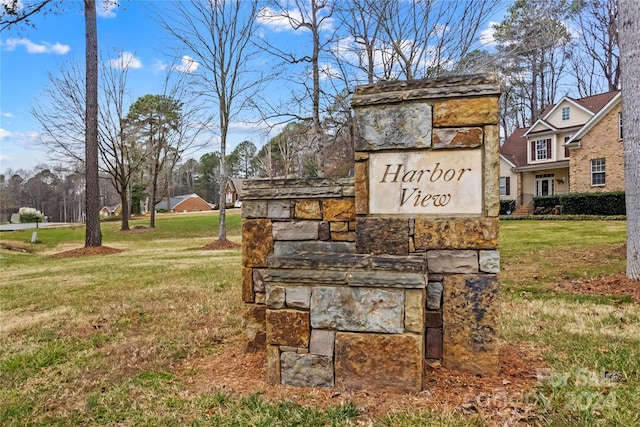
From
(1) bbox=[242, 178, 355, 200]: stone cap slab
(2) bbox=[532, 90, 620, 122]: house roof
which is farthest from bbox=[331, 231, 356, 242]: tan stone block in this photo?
(2) bbox=[532, 90, 620, 122]: house roof

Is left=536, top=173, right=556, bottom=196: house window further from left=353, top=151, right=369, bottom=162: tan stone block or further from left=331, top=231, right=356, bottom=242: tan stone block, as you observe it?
left=353, top=151, right=369, bottom=162: tan stone block

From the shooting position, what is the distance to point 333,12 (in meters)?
9.22

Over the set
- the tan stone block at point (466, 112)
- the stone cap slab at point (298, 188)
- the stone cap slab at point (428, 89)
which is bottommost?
the stone cap slab at point (298, 188)

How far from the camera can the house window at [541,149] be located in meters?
21.8

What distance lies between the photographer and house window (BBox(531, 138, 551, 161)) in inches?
859

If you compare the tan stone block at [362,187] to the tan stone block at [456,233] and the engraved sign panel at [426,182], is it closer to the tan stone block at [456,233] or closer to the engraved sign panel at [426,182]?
the engraved sign panel at [426,182]

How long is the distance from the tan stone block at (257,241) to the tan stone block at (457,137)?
1.43 metres

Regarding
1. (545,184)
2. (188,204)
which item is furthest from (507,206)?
(188,204)

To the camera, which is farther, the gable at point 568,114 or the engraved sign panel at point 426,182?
the gable at point 568,114

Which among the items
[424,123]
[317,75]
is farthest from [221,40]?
[424,123]

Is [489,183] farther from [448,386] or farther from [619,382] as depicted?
[619,382]

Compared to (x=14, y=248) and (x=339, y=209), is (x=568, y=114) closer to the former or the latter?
(x=339, y=209)

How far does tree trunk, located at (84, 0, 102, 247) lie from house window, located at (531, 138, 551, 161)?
818 inches

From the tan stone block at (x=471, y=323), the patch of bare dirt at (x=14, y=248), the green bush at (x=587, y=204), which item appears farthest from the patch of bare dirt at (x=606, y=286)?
the patch of bare dirt at (x=14, y=248)
